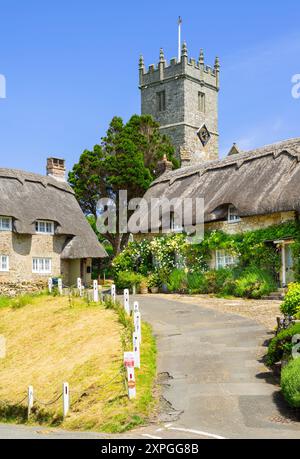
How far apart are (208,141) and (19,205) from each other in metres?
37.4

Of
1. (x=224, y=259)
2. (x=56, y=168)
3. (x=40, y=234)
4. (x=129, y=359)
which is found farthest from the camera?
(x=56, y=168)

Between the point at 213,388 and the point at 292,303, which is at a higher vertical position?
the point at 292,303

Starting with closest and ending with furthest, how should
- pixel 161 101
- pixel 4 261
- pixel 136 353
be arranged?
pixel 136 353, pixel 4 261, pixel 161 101

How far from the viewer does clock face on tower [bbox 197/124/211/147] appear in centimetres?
6694

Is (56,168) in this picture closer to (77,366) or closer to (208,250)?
(208,250)

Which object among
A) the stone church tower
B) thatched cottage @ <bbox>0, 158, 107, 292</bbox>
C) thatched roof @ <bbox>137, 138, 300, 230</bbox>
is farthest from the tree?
the stone church tower

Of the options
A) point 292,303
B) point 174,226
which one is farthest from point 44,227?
point 292,303

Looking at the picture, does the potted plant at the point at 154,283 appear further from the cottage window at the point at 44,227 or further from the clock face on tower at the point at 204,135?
the clock face on tower at the point at 204,135

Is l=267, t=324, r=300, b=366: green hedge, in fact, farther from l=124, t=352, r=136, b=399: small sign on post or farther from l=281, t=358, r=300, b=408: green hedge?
l=124, t=352, r=136, b=399: small sign on post

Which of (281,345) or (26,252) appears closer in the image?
(281,345)

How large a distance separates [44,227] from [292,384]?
2569 centimetres

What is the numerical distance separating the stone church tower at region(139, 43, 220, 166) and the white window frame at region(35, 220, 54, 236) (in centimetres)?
2996

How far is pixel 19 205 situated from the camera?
34.5m

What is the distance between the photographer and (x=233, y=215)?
30.2 metres
